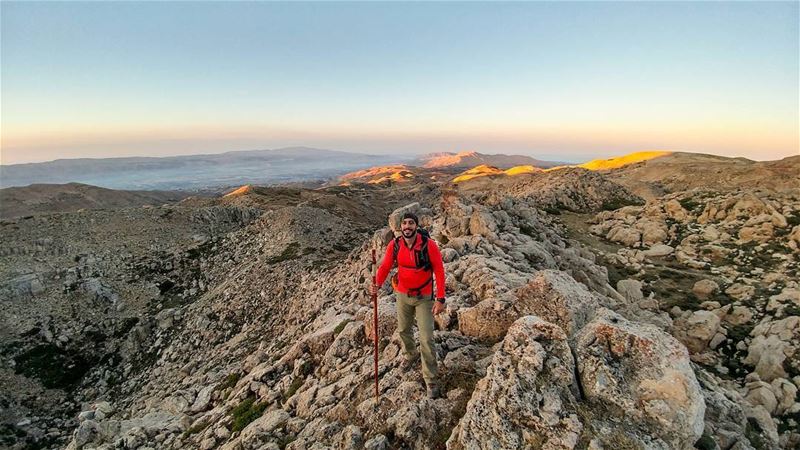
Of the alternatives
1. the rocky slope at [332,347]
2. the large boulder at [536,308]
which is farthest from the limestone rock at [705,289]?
the large boulder at [536,308]

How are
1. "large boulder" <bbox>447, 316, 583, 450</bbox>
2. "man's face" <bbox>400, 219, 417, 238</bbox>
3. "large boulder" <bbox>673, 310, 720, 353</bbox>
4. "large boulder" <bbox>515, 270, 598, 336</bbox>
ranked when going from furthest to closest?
"large boulder" <bbox>673, 310, 720, 353</bbox> → "large boulder" <bbox>515, 270, 598, 336</bbox> → "man's face" <bbox>400, 219, 417, 238</bbox> → "large boulder" <bbox>447, 316, 583, 450</bbox>

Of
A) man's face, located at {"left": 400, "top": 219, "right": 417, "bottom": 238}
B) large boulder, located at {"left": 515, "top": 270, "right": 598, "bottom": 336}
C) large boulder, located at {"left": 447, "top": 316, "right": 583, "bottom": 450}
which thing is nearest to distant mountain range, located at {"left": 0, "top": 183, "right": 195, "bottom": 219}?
man's face, located at {"left": 400, "top": 219, "right": 417, "bottom": 238}

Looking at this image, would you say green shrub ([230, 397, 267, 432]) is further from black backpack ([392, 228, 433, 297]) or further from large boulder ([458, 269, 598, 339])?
large boulder ([458, 269, 598, 339])

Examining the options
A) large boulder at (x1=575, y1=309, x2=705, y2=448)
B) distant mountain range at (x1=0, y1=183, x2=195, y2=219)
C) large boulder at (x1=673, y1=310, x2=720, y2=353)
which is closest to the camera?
large boulder at (x1=575, y1=309, x2=705, y2=448)

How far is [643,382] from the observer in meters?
6.69

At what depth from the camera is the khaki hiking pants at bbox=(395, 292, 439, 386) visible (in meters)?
8.04

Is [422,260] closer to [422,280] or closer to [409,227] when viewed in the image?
[422,280]

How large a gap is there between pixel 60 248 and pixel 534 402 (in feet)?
102

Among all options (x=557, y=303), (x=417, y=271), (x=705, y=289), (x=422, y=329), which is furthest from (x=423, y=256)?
(x=705, y=289)

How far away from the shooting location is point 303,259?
24125mm

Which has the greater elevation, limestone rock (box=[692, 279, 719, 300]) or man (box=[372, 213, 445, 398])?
man (box=[372, 213, 445, 398])

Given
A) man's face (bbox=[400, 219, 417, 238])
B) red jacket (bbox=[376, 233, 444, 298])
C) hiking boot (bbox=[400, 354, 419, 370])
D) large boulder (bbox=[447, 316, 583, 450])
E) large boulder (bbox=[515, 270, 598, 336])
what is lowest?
hiking boot (bbox=[400, 354, 419, 370])

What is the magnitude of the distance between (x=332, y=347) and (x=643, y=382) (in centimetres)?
761

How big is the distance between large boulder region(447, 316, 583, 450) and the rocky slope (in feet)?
0.09
